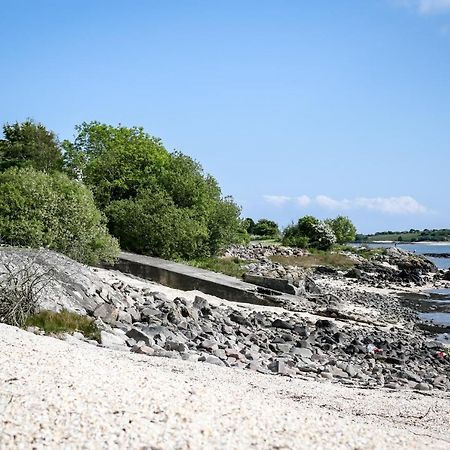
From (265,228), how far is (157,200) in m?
56.4

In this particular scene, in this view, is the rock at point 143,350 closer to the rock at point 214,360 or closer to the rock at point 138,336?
the rock at point 138,336

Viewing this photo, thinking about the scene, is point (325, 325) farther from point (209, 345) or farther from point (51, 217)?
point (51, 217)

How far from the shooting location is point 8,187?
2167 cm

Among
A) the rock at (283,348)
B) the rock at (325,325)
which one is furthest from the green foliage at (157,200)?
the rock at (283,348)

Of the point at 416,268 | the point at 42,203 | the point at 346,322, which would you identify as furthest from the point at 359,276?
the point at 42,203

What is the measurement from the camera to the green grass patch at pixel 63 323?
38.8 feet

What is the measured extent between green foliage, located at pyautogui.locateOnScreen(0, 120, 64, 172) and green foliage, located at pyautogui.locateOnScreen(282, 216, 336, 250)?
29.3 metres

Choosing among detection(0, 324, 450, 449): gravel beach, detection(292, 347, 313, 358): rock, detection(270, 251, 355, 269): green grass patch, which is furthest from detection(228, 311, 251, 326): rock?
detection(270, 251, 355, 269): green grass patch

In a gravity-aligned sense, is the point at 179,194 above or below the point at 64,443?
above

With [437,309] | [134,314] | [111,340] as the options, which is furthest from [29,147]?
[111,340]

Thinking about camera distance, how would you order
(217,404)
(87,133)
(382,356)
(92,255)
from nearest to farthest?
(217,404)
(382,356)
(92,255)
(87,133)

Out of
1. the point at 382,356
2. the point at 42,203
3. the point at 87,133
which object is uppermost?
the point at 87,133

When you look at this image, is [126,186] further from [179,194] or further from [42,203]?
[42,203]

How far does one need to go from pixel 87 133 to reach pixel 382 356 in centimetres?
3784
